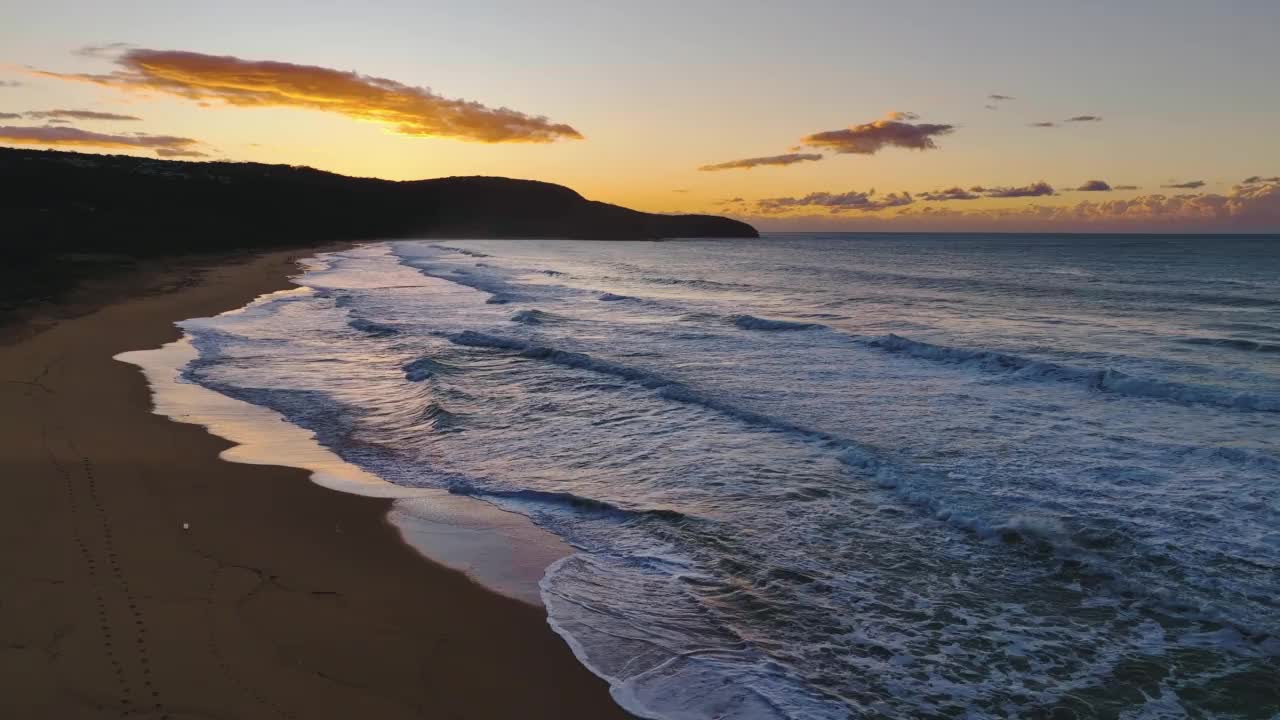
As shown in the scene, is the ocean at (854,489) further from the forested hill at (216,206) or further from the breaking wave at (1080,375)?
the forested hill at (216,206)

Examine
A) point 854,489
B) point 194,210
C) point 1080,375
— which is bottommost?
point 854,489

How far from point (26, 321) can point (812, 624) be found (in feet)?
74.6

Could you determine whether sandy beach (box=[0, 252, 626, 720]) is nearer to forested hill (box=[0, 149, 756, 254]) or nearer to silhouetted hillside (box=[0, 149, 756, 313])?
silhouetted hillside (box=[0, 149, 756, 313])

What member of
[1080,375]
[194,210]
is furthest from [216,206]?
[1080,375]

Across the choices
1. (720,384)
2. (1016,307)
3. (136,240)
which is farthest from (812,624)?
(136,240)

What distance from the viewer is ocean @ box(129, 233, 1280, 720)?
19.7ft

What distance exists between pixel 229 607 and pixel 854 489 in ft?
23.4

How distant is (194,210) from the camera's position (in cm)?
9944

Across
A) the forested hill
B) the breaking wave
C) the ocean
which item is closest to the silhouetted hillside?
the forested hill

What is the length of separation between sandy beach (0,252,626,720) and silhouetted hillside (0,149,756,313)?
778 inches

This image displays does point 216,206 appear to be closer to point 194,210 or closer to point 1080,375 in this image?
point 194,210

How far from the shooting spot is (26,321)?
21.0 m

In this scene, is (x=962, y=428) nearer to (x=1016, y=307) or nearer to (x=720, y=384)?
(x=720, y=384)

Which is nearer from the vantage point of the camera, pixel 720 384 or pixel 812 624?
pixel 812 624
